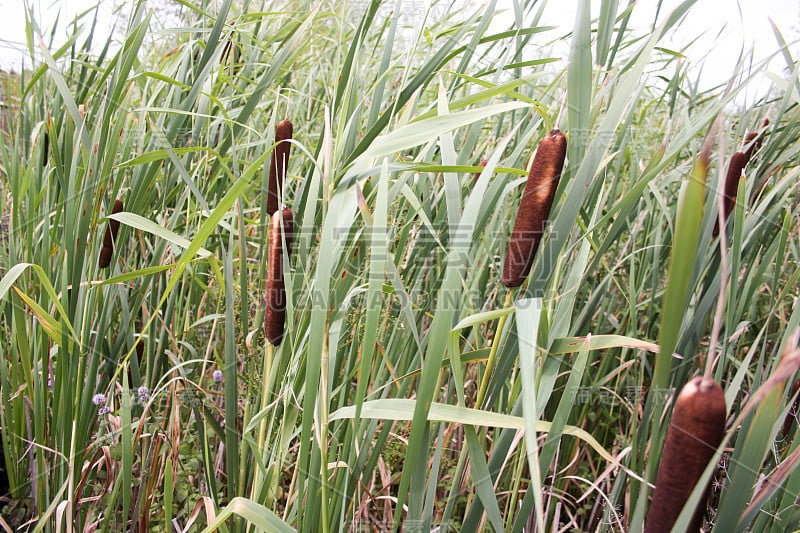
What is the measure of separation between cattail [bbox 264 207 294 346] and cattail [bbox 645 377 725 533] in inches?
23.6

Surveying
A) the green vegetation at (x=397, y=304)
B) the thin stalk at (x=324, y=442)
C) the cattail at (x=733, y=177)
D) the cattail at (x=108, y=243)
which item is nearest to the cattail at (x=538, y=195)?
the green vegetation at (x=397, y=304)

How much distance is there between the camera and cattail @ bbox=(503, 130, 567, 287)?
686 mm

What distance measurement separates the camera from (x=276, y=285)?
0.89 m

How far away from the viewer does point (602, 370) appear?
4.77 ft

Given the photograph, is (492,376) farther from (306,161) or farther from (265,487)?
Answer: (306,161)

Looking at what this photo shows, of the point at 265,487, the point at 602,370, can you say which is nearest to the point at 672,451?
the point at 265,487

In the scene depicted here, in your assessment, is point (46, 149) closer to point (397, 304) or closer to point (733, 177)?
point (397, 304)

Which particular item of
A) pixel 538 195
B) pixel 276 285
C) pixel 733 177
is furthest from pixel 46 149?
pixel 733 177

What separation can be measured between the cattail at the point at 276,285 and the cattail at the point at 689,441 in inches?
23.6

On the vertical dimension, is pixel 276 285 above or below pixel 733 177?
below

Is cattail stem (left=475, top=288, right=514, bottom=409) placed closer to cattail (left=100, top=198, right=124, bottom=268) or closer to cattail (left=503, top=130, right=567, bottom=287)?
cattail (left=503, top=130, right=567, bottom=287)

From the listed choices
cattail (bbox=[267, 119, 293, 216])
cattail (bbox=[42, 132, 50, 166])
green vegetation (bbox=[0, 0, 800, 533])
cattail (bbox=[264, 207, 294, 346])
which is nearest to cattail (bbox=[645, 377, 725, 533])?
green vegetation (bbox=[0, 0, 800, 533])

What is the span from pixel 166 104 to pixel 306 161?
441 millimetres

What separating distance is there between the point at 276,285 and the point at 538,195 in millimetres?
439
